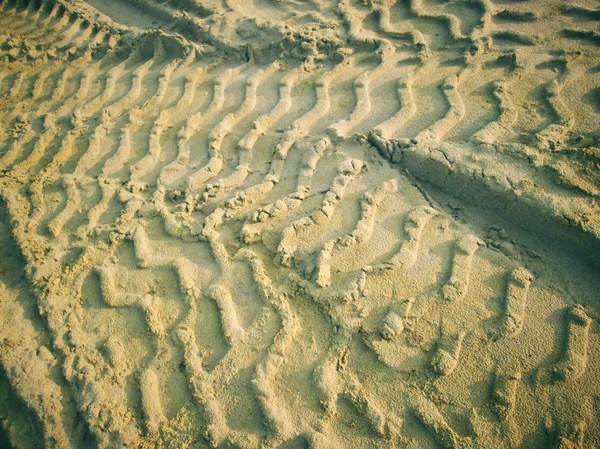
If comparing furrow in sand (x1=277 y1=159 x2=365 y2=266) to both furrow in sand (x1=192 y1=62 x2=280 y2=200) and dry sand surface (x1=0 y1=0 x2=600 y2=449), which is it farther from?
furrow in sand (x1=192 y1=62 x2=280 y2=200)

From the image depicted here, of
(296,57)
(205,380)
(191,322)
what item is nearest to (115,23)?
(296,57)

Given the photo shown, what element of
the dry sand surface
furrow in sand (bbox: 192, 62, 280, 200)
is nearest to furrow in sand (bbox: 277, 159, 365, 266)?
the dry sand surface

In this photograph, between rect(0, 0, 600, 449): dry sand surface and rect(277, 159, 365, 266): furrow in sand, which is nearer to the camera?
rect(0, 0, 600, 449): dry sand surface

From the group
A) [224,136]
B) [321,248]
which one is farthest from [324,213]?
[224,136]

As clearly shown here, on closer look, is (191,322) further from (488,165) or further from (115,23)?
(115,23)

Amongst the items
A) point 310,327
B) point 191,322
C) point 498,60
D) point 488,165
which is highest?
point 498,60

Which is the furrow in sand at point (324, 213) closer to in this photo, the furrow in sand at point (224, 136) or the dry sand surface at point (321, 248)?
the dry sand surface at point (321, 248)

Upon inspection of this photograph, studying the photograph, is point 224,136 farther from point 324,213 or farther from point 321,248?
point 321,248

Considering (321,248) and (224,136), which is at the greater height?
(224,136)
